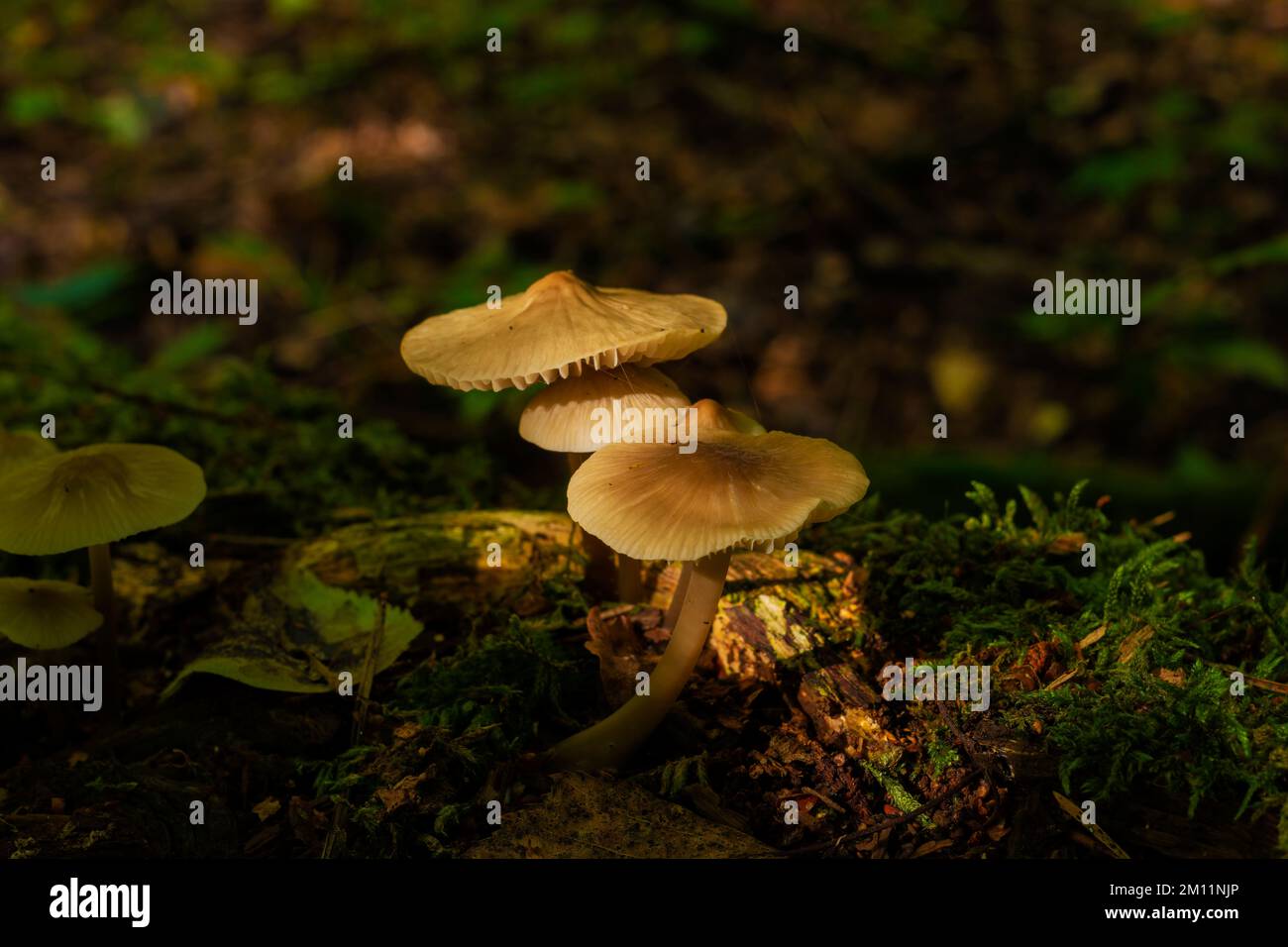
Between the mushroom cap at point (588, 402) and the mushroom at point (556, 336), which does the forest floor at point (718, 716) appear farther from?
the mushroom at point (556, 336)

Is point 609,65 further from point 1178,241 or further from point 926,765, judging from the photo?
point 926,765

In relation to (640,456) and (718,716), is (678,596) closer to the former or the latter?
(718,716)

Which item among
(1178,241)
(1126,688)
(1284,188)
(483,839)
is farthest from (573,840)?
(1284,188)

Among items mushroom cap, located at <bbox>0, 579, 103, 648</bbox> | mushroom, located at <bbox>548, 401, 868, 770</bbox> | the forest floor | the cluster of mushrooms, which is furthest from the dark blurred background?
mushroom, located at <bbox>548, 401, 868, 770</bbox>

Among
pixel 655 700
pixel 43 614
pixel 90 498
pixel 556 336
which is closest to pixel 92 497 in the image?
pixel 90 498

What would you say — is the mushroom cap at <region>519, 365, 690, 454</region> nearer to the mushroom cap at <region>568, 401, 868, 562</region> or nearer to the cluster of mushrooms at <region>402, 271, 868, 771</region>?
the cluster of mushrooms at <region>402, 271, 868, 771</region>
